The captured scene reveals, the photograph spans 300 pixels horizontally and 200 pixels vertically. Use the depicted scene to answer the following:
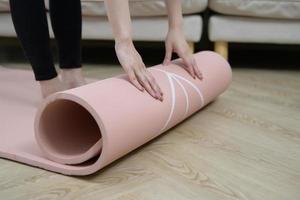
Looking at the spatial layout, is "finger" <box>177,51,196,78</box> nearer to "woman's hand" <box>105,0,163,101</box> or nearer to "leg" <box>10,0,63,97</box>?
"woman's hand" <box>105,0,163,101</box>

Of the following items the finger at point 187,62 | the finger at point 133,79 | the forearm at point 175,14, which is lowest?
the finger at point 187,62

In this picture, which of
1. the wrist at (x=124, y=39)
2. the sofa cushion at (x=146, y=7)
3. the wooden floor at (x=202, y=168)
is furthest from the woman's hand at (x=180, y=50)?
the sofa cushion at (x=146, y=7)

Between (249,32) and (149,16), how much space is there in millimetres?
457

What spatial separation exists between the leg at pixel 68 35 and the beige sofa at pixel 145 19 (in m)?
0.56

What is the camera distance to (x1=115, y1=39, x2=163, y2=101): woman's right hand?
963 millimetres

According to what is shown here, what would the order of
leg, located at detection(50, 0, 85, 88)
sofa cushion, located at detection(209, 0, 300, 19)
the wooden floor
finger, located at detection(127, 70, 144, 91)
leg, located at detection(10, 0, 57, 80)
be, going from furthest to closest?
sofa cushion, located at detection(209, 0, 300, 19) < leg, located at detection(50, 0, 85, 88) < leg, located at detection(10, 0, 57, 80) < finger, located at detection(127, 70, 144, 91) < the wooden floor

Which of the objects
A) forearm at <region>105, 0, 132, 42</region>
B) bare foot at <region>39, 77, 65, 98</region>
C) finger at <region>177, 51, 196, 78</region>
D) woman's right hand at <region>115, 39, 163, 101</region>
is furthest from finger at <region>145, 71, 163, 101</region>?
bare foot at <region>39, 77, 65, 98</region>

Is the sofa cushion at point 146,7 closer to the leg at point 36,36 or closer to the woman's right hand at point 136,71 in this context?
the leg at point 36,36

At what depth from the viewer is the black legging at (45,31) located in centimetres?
117

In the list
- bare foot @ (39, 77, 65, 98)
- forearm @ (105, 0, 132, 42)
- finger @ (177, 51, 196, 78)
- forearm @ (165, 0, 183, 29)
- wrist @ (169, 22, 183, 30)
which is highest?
forearm @ (105, 0, 132, 42)

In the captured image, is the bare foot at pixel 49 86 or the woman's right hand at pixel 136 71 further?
the bare foot at pixel 49 86

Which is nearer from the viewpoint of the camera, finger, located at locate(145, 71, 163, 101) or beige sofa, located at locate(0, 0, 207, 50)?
finger, located at locate(145, 71, 163, 101)

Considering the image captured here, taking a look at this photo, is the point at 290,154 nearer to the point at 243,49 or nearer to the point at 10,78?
the point at 10,78

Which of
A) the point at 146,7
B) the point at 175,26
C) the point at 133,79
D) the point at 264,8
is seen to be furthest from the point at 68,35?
the point at 264,8
